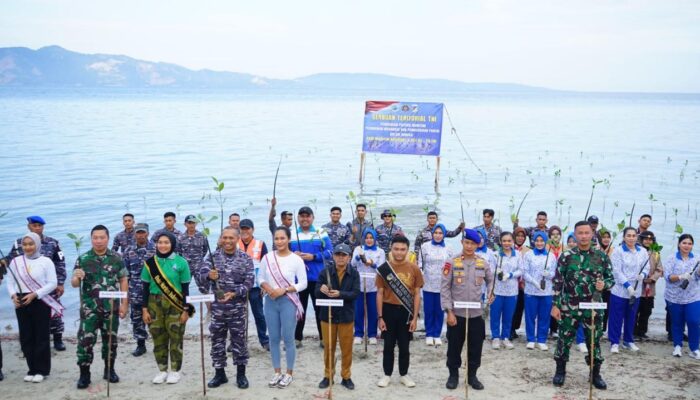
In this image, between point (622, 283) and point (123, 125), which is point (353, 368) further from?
point (123, 125)

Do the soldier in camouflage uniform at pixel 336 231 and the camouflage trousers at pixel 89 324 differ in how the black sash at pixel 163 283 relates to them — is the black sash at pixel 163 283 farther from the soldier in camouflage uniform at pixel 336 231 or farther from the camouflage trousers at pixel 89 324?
the soldier in camouflage uniform at pixel 336 231

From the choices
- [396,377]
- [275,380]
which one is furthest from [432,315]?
[275,380]

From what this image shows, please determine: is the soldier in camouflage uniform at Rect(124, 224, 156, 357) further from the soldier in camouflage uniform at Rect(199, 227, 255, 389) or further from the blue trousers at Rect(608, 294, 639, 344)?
the blue trousers at Rect(608, 294, 639, 344)

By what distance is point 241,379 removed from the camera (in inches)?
284

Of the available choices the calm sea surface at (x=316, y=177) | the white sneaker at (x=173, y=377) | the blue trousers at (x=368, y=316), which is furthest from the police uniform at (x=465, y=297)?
the calm sea surface at (x=316, y=177)

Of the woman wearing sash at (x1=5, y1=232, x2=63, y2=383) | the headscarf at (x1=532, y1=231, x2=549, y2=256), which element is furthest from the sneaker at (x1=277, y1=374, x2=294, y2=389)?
the headscarf at (x1=532, y1=231, x2=549, y2=256)

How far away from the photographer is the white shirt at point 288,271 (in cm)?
709

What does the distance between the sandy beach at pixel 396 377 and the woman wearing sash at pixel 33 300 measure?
28 cm

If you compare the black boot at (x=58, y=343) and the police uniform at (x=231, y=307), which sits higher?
the police uniform at (x=231, y=307)

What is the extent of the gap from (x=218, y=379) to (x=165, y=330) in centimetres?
79

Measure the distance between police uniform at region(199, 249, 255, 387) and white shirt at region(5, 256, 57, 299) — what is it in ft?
5.48

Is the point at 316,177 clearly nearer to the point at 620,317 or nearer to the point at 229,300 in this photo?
the point at 620,317

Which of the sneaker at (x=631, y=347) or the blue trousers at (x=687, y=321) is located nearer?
the blue trousers at (x=687, y=321)

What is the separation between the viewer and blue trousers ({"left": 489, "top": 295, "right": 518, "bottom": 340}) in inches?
341
